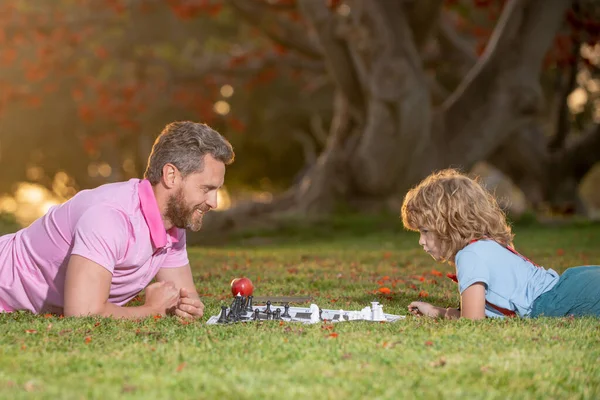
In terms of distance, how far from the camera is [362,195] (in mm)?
18344

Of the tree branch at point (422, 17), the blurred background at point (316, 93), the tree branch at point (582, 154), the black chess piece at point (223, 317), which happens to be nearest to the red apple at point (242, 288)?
the black chess piece at point (223, 317)

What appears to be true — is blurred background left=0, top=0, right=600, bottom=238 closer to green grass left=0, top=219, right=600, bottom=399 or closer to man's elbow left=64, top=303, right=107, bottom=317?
green grass left=0, top=219, right=600, bottom=399

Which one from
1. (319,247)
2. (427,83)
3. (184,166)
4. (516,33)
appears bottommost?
(319,247)

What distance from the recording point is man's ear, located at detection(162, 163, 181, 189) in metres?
5.84

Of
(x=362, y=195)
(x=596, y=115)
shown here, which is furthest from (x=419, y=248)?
(x=596, y=115)

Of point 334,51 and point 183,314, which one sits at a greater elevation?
point 334,51

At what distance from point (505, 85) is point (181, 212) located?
1287 cm

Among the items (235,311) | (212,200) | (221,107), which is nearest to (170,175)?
(212,200)

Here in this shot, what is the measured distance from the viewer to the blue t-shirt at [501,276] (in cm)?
569

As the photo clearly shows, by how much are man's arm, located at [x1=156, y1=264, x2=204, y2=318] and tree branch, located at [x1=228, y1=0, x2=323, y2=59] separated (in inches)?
474

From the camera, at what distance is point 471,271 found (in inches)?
223

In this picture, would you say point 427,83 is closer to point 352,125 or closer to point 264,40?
point 352,125

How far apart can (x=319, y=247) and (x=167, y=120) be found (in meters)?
15.4

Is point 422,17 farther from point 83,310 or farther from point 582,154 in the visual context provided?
point 83,310
